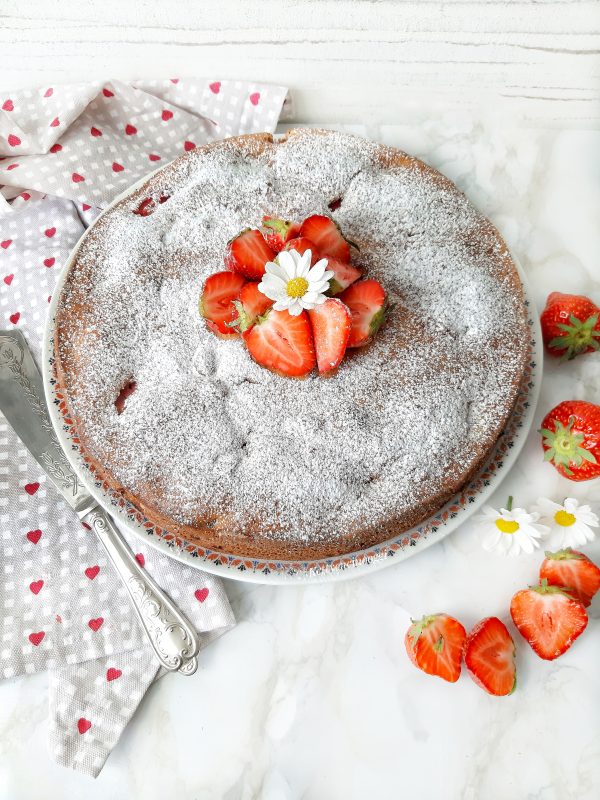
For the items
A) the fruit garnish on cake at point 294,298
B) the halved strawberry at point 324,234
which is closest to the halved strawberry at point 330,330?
the fruit garnish on cake at point 294,298

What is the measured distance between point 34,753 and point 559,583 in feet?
3.77

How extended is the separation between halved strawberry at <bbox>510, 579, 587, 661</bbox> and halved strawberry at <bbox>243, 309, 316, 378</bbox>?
67 cm

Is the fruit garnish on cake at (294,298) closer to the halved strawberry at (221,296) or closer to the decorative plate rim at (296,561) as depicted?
the halved strawberry at (221,296)

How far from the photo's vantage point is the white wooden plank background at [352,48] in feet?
6.95

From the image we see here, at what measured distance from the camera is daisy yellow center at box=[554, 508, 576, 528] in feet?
5.45

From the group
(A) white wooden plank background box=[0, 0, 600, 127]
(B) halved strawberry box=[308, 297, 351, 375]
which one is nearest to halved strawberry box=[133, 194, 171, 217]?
(B) halved strawberry box=[308, 297, 351, 375]

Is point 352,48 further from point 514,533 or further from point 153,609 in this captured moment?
point 153,609

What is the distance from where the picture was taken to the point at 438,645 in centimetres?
155

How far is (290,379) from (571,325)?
70cm

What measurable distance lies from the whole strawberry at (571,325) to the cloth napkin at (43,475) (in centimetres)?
89

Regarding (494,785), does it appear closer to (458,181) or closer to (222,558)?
→ (222,558)

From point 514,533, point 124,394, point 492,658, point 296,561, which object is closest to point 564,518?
point 514,533

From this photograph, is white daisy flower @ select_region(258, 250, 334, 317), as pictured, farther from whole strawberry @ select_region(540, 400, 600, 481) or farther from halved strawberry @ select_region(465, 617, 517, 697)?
halved strawberry @ select_region(465, 617, 517, 697)

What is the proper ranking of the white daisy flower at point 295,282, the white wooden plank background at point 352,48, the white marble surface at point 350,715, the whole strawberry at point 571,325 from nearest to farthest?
1. the white daisy flower at point 295,282
2. the white marble surface at point 350,715
3. the whole strawberry at point 571,325
4. the white wooden plank background at point 352,48
